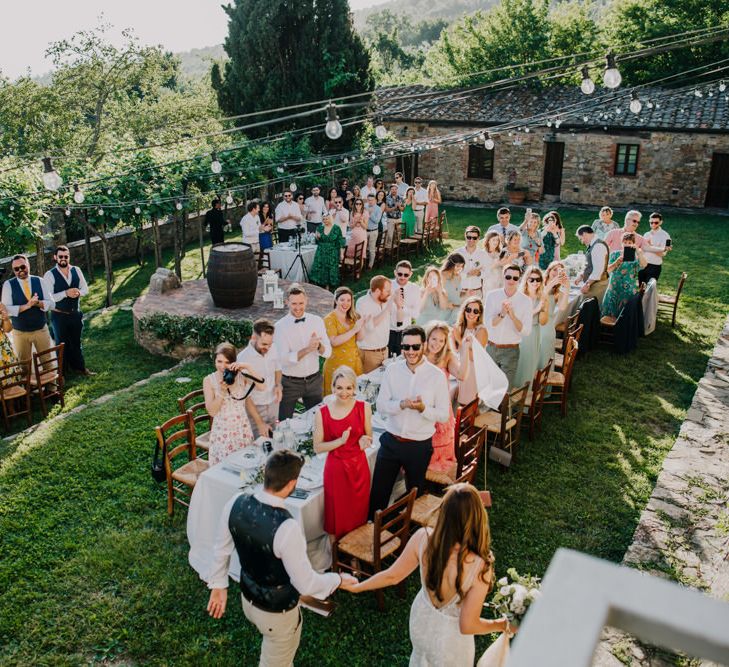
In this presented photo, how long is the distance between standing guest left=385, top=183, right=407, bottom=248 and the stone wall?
773 cm

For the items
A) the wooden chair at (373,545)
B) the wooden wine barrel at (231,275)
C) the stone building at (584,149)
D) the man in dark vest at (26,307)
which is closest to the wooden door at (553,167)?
the stone building at (584,149)

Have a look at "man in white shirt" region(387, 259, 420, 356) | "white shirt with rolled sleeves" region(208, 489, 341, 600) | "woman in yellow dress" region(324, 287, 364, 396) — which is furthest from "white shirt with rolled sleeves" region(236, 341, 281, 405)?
"white shirt with rolled sleeves" region(208, 489, 341, 600)

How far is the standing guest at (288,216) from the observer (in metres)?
14.1

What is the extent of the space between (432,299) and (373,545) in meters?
4.12

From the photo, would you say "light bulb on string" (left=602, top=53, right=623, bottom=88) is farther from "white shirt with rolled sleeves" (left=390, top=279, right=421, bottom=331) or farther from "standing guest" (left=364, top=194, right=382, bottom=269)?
"standing guest" (left=364, top=194, right=382, bottom=269)

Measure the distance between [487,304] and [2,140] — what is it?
19.7 metres

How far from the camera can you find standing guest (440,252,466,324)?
333 inches

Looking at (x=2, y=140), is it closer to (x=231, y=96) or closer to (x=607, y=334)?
(x=231, y=96)

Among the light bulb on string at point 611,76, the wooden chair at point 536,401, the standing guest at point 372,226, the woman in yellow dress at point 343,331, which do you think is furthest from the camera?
the standing guest at point 372,226

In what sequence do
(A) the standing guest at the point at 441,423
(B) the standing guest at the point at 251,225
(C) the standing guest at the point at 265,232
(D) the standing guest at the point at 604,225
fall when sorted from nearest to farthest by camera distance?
(A) the standing guest at the point at 441,423 → (D) the standing guest at the point at 604,225 → (B) the standing guest at the point at 251,225 → (C) the standing guest at the point at 265,232

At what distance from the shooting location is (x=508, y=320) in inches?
291

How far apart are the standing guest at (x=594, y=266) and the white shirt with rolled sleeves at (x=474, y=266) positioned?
4.86 ft

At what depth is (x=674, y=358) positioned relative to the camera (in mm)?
9805

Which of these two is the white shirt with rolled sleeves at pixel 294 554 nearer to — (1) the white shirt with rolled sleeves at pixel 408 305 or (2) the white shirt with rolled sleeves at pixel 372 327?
(2) the white shirt with rolled sleeves at pixel 372 327
